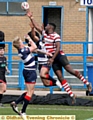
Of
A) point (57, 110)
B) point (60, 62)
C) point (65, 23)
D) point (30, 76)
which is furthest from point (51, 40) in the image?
point (65, 23)

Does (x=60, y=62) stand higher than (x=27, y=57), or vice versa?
(x=27, y=57)

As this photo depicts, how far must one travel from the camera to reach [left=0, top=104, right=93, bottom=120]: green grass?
47.8 feet

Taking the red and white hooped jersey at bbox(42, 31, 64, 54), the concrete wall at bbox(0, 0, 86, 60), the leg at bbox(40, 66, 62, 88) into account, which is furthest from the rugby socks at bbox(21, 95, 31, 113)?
the concrete wall at bbox(0, 0, 86, 60)

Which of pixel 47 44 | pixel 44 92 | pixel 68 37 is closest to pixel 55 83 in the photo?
pixel 47 44

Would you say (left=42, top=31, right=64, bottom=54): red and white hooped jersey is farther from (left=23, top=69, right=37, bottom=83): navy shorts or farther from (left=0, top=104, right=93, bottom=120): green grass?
(left=23, top=69, right=37, bottom=83): navy shorts

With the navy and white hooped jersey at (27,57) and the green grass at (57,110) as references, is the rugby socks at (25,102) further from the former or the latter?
the green grass at (57,110)

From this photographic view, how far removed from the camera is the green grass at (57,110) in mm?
14578

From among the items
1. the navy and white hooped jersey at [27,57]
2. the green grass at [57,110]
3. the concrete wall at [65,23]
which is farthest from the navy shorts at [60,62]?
the concrete wall at [65,23]

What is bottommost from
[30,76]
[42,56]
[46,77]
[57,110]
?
[57,110]

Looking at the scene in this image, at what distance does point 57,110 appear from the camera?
15.5 meters

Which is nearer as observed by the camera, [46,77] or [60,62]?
[46,77]

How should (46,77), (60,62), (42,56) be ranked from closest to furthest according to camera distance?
1. (46,77)
2. (60,62)
3. (42,56)

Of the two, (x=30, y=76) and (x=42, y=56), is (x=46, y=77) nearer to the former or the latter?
(x=42, y=56)

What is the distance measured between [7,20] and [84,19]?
3.13 metres
